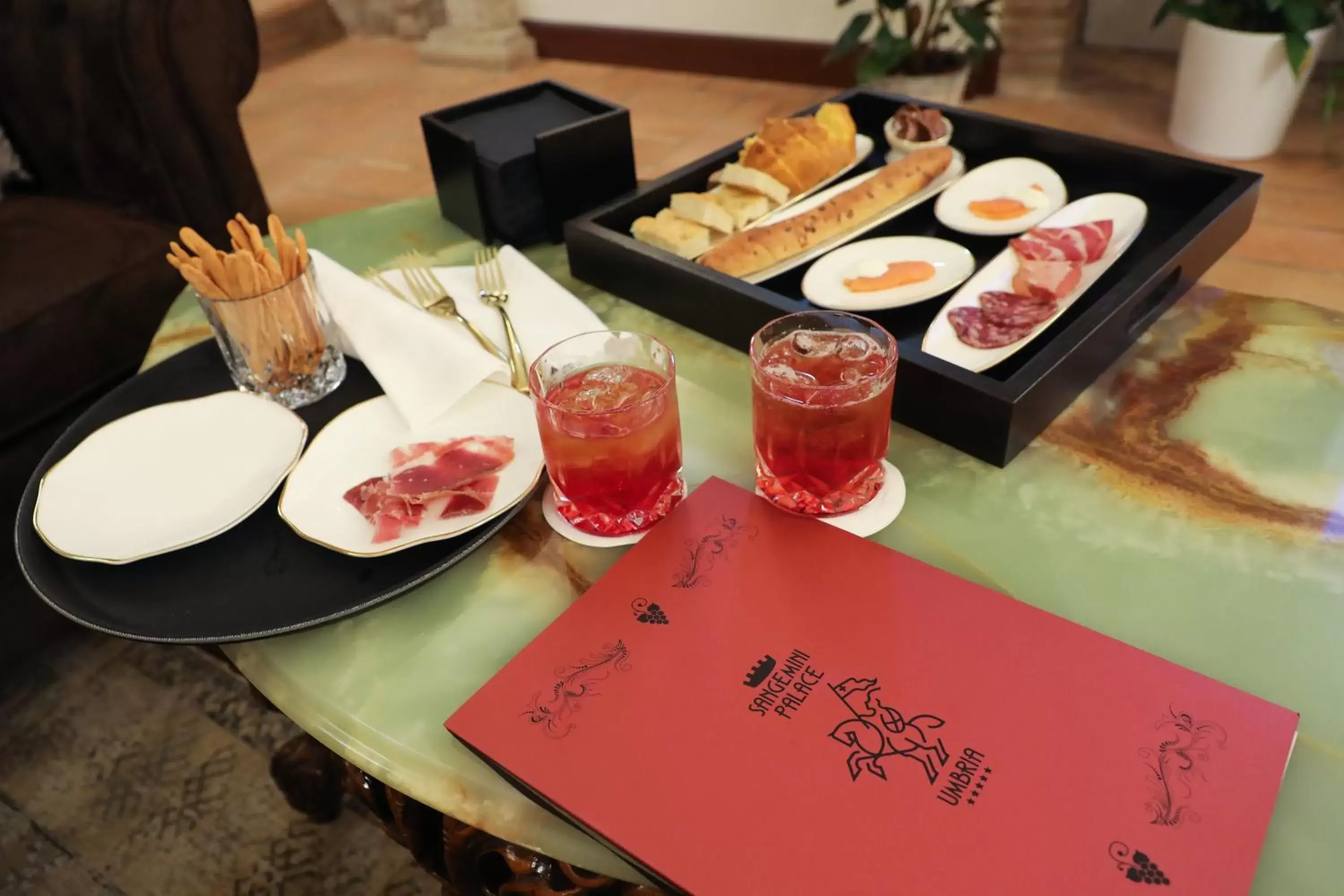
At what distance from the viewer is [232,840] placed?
46.8 inches

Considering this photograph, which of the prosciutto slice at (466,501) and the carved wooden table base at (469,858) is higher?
the prosciutto slice at (466,501)

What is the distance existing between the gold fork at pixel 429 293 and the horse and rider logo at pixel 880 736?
0.52 metres

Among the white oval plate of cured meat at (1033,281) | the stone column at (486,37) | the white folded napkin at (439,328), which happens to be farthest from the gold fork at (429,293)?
the stone column at (486,37)

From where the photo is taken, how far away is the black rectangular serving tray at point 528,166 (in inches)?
43.8

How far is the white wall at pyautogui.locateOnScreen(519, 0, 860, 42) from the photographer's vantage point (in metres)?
2.89

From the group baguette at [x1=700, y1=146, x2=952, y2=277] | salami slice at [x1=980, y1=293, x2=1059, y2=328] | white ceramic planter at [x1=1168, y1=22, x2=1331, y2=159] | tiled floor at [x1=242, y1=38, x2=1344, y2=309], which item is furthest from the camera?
white ceramic planter at [x1=1168, y1=22, x2=1331, y2=159]

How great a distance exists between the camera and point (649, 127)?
2.84m

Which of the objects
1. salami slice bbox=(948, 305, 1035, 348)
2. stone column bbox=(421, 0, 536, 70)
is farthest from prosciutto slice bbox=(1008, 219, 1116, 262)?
stone column bbox=(421, 0, 536, 70)

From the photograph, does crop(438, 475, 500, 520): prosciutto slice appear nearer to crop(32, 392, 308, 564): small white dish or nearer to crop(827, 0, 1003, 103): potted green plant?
crop(32, 392, 308, 564): small white dish

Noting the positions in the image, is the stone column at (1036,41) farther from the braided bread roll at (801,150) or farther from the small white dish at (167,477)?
the small white dish at (167,477)

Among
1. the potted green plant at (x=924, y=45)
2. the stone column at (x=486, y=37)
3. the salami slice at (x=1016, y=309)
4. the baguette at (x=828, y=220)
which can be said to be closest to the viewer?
the salami slice at (x=1016, y=309)

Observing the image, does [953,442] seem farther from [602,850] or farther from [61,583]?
[61,583]

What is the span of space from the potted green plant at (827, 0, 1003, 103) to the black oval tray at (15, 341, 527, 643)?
2027mm

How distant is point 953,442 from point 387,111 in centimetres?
287
